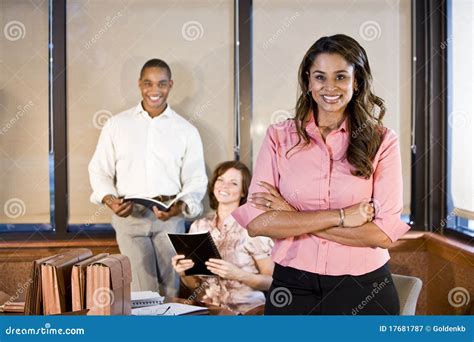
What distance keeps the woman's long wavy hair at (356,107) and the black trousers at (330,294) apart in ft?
0.90

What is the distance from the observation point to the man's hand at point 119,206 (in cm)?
352

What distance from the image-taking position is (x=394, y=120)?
3.89 meters

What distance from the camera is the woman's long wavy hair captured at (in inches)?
76.6

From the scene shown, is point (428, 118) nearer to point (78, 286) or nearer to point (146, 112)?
point (146, 112)

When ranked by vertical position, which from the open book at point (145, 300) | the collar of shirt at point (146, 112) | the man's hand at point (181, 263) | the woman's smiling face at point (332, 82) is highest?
the collar of shirt at point (146, 112)

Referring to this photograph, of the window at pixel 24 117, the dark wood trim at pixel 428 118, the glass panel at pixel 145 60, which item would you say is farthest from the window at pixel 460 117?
the window at pixel 24 117

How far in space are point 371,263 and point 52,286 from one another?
758 mm

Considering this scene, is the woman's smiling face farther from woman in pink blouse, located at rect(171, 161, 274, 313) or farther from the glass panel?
the glass panel

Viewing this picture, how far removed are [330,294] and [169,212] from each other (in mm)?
1802

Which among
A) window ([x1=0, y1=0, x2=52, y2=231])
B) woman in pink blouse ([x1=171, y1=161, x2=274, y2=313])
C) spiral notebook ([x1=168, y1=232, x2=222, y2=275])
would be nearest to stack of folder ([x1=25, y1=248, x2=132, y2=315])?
spiral notebook ([x1=168, y1=232, x2=222, y2=275])

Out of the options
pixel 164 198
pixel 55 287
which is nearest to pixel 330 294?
pixel 55 287

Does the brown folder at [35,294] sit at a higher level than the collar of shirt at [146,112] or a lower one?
lower

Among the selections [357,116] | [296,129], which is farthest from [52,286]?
[357,116]

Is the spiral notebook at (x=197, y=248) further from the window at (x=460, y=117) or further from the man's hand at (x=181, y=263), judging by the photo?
the window at (x=460, y=117)
